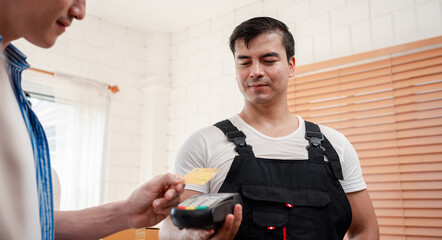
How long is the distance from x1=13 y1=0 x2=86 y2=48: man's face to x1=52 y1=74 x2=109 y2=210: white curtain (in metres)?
3.33

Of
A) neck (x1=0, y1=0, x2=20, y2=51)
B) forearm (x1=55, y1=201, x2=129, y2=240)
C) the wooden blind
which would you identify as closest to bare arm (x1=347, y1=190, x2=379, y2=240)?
forearm (x1=55, y1=201, x2=129, y2=240)

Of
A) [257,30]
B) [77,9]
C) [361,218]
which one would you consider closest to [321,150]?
[361,218]

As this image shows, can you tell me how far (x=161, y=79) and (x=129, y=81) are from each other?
380 mm

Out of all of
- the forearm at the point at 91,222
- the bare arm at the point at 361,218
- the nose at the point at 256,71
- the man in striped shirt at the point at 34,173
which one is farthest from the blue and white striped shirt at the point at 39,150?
the bare arm at the point at 361,218

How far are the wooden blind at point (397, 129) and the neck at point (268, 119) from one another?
1.37 m

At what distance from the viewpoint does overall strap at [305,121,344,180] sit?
1613mm

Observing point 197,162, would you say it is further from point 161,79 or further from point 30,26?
point 161,79

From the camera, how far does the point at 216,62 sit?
14.0 feet

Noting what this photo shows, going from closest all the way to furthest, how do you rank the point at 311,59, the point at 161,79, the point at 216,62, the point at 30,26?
1. the point at 30,26
2. the point at 311,59
3. the point at 216,62
4. the point at 161,79

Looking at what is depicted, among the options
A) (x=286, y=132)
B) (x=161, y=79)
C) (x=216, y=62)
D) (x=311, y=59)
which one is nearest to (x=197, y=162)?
(x=286, y=132)

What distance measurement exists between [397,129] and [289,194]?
1.69 meters

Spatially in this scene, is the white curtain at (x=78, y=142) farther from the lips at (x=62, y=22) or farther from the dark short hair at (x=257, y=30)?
the lips at (x=62, y=22)

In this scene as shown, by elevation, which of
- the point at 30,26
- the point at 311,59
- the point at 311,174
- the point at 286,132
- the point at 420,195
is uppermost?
the point at 311,59

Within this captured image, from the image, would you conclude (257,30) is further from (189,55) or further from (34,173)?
(189,55)
